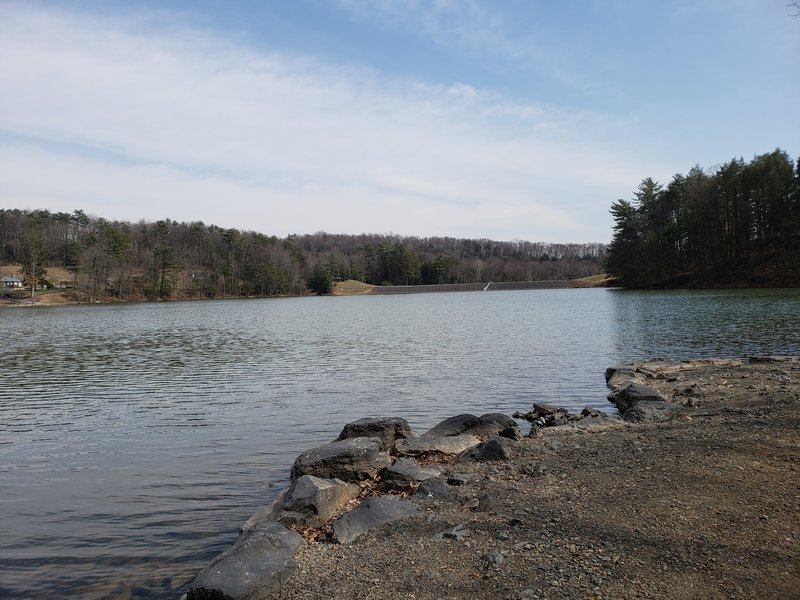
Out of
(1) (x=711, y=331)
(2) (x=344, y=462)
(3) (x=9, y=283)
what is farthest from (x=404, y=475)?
(3) (x=9, y=283)

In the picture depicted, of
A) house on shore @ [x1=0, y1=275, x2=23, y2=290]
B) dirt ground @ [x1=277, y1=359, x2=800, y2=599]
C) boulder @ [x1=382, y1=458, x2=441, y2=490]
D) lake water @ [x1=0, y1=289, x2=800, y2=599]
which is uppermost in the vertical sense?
house on shore @ [x1=0, y1=275, x2=23, y2=290]

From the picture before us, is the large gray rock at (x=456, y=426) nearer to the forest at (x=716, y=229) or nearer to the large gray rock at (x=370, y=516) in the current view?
the large gray rock at (x=370, y=516)

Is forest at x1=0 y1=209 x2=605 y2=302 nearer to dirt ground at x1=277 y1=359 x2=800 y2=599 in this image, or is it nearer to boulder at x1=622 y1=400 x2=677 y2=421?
boulder at x1=622 y1=400 x2=677 y2=421

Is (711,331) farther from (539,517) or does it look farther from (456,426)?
(539,517)

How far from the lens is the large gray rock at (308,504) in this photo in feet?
23.7

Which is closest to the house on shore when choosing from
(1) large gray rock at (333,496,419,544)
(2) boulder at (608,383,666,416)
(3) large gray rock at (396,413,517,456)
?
(3) large gray rock at (396,413,517,456)

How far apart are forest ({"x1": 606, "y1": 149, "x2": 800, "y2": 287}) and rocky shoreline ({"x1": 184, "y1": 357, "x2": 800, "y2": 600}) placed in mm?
66568

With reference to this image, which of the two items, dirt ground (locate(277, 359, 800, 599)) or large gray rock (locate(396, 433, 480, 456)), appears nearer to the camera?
dirt ground (locate(277, 359, 800, 599))

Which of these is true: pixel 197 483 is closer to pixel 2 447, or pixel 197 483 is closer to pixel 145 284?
pixel 2 447

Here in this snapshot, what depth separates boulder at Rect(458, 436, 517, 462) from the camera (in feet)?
31.7

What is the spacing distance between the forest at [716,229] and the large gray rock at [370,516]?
70323 millimetres

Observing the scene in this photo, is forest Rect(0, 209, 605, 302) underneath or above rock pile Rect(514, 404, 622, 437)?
above

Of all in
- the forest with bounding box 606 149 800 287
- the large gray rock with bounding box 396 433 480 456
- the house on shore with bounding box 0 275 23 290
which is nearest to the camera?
the large gray rock with bounding box 396 433 480 456

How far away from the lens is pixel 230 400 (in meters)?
17.0
